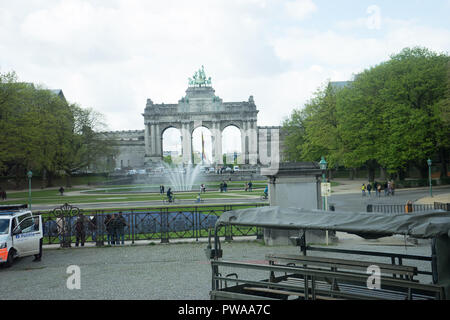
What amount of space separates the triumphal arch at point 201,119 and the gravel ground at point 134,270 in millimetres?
104704

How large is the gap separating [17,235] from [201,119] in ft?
360

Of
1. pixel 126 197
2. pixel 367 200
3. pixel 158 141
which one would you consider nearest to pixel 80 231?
pixel 367 200

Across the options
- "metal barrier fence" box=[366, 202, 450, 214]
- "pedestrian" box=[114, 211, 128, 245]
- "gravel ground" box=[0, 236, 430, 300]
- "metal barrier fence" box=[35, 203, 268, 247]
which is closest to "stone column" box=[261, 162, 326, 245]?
"metal barrier fence" box=[35, 203, 268, 247]

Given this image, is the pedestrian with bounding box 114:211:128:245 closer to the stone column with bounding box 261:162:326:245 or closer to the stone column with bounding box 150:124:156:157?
the stone column with bounding box 261:162:326:245

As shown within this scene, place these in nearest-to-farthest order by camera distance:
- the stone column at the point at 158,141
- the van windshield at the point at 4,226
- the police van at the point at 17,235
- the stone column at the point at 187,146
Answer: the police van at the point at 17,235
the van windshield at the point at 4,226
the stone column at the point at 187,146
the stone column at the point at 158,141

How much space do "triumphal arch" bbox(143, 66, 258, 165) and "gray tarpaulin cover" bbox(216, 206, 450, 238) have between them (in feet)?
374

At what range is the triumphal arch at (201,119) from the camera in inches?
4845

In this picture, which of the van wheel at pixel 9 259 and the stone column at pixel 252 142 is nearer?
the van wheel at pixel 9 259

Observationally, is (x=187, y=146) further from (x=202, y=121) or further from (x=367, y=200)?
(x=367, y=200)

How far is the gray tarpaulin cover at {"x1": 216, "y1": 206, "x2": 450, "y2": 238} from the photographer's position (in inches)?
229

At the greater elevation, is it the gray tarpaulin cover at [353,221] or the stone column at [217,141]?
the stone column at [217,141]

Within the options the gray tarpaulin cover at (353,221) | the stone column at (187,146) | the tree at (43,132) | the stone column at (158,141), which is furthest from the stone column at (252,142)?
the gray tarpaulin cover at (353,221)

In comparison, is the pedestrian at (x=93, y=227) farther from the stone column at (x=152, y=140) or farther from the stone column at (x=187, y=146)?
the stone column at (x=152, y=140)
